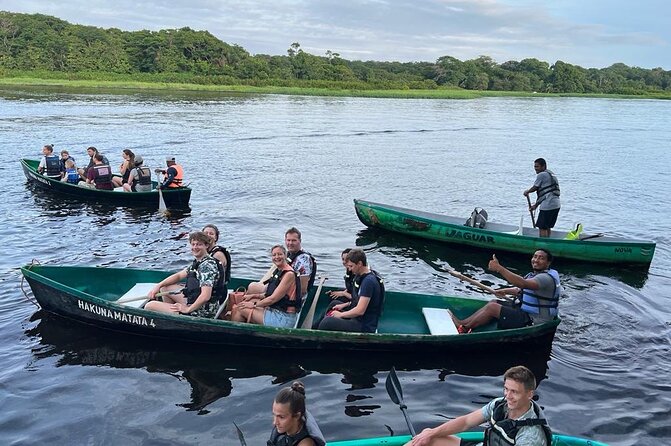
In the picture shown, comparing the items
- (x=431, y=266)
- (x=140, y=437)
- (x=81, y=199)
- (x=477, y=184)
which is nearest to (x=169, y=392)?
(x=140, y=437)

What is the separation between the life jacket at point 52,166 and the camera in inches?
752

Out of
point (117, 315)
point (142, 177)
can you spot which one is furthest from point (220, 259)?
point (142, 177)

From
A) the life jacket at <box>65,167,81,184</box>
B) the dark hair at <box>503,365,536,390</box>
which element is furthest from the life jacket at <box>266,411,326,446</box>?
the life jacket at <box>65,167,81,184</box>

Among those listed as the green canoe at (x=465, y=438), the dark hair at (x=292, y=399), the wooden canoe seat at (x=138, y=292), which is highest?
the dark hair at (x=292, y=399)

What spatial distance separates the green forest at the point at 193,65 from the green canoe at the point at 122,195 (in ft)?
200

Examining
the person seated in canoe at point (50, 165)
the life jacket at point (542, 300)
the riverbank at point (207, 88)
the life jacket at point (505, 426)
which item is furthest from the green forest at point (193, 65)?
the life jacket at point (505, 426)

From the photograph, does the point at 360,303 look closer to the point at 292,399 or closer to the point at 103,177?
the point at 292,399

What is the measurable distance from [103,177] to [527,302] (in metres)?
13.5

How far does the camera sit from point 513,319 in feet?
29.3

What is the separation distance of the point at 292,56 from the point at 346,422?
105m

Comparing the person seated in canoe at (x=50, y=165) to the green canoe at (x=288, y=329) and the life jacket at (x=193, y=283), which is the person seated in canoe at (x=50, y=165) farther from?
the life jacket at (x=193, y=283)

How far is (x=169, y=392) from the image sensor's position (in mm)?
8203

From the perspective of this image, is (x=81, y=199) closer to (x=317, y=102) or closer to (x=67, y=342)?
(x=67, y=342)

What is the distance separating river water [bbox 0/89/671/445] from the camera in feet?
25.4
